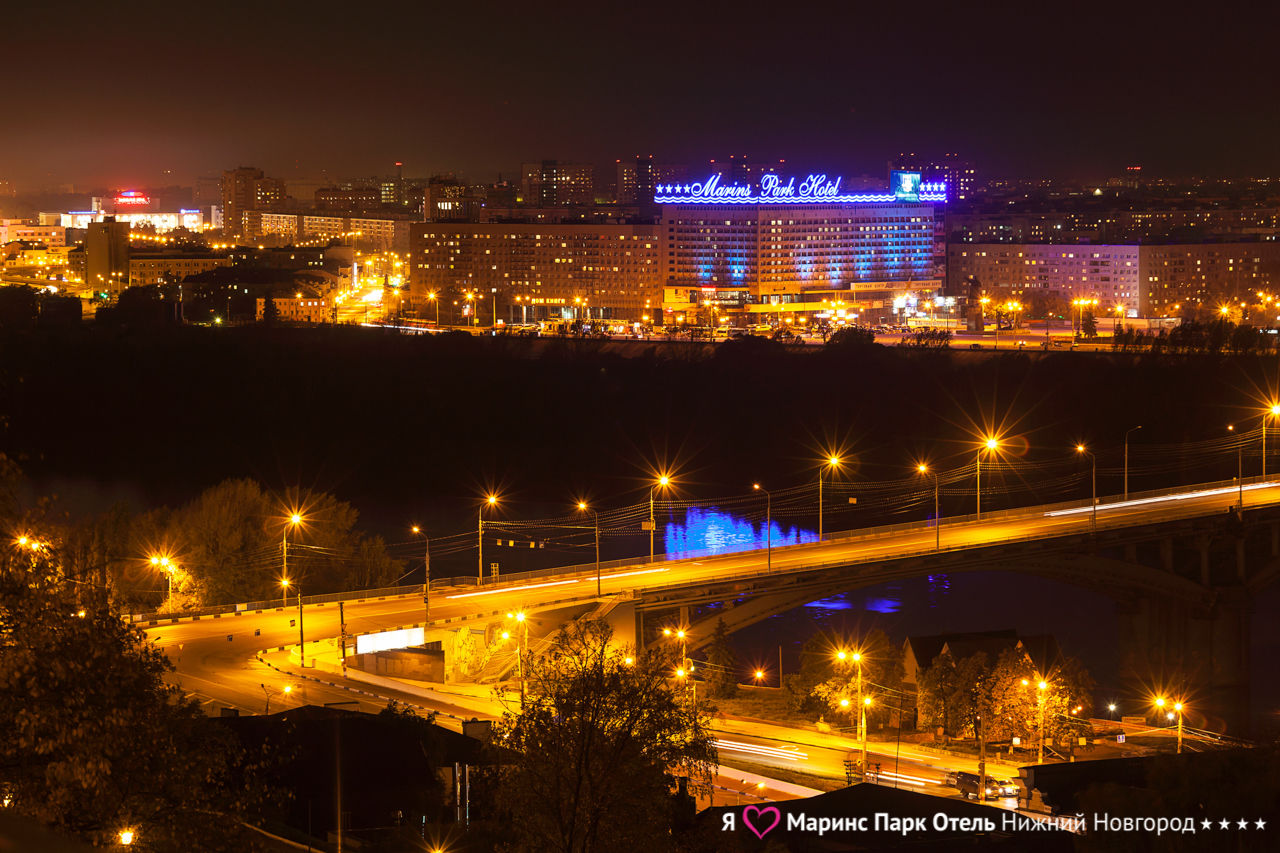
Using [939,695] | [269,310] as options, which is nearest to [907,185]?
[269,310]

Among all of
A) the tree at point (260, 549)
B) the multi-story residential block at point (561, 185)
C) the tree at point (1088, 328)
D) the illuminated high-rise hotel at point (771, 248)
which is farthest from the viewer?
the multi-story residential block at point (561, 185)

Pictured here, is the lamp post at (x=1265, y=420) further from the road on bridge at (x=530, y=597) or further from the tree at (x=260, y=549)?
the tree at (x=260, y=549)

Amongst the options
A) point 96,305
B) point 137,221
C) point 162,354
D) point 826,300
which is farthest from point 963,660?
point 137,221

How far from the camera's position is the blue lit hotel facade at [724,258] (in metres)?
62.9

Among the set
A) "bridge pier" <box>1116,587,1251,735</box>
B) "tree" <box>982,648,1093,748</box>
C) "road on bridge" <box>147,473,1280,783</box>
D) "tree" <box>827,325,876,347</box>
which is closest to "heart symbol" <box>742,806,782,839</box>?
"road on bridge" <box>147,473,1280,783</box>

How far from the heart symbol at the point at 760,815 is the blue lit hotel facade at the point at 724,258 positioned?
52.2 m

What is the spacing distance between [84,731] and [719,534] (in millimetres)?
21385

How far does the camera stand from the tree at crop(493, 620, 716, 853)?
6398mm

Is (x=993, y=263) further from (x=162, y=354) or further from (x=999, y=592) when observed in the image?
(x=999, y=592)

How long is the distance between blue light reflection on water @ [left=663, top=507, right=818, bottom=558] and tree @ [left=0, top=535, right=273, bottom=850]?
59.0ft

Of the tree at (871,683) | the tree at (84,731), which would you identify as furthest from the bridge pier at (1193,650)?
the tree at (84,731)

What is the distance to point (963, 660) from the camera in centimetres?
1418

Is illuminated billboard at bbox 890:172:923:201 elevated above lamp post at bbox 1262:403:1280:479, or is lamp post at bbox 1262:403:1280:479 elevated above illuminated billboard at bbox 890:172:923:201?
illuminated billboard at bbox 890:172:923:201

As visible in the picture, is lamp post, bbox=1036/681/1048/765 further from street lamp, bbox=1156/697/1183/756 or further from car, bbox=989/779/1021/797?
car, bbox=989/779/1021/797
